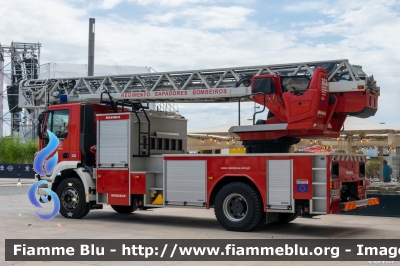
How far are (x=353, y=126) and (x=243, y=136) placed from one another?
A: 7.40 metres

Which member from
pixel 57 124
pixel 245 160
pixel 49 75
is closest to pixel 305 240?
pixel 245 160

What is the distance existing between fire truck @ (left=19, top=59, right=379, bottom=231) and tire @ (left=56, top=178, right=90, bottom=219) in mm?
25

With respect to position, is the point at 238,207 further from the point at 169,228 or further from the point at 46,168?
the point at 46,168

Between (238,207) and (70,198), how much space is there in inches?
181

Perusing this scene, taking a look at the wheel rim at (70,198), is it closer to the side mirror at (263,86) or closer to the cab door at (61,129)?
the cab door at (61,129)

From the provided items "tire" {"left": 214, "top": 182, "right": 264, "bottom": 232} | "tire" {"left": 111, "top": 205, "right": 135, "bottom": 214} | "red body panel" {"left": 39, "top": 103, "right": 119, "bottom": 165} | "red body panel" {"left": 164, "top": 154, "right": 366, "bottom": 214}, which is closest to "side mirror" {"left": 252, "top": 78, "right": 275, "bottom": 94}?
"red body panel" {"left": 164, "top": 154, "right": 366, "bottom": 214}

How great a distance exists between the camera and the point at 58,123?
14.3 m

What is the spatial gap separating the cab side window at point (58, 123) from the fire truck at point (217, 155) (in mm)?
26

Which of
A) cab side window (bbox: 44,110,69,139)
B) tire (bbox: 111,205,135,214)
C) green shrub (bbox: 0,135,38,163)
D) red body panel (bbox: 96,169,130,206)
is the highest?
cab side window (bbox: 44,110,69,139)

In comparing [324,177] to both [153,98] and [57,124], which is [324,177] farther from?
[57,124]

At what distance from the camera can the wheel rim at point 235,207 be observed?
11797 mm

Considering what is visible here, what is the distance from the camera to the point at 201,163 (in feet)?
40.3

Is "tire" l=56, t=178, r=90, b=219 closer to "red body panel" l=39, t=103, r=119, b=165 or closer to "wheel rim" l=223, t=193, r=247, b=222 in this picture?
"red body panel" l=39, t=103, r=119, b=165

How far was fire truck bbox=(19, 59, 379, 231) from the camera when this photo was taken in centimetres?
1130
